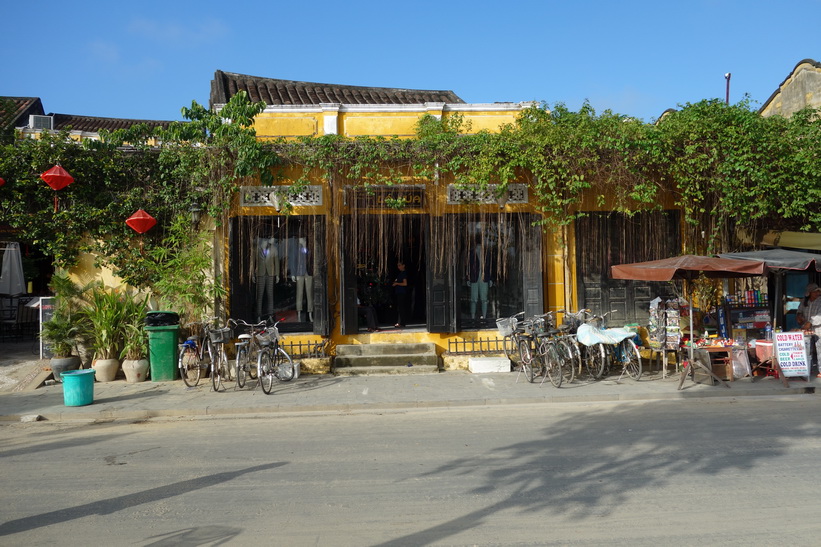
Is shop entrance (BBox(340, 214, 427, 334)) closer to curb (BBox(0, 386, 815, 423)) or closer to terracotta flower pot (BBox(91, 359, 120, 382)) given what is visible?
curb (BBox(0, 386, 815, 423))

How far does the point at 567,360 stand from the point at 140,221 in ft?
27.8

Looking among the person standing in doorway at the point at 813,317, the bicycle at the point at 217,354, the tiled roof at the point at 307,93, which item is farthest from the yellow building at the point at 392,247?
the tiled roof at the point at 307,93

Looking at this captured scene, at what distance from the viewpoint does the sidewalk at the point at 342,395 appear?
31.4 feet

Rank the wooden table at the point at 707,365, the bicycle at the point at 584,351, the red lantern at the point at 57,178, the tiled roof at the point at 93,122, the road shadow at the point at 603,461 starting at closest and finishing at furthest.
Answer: the road shadow at the point at 603,461 → the wooden table at the point at 707,365 → the bicycle at the point at 584,351 → the red lantern at the point at 57,178 → the tiled roof at the point at 93,122

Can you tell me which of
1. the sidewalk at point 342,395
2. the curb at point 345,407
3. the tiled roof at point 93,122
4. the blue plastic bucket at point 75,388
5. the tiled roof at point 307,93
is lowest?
the curb at point 345,407

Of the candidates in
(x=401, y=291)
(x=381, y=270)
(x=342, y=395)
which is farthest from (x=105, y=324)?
(x=401, y=291)

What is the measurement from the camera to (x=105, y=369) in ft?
38.9

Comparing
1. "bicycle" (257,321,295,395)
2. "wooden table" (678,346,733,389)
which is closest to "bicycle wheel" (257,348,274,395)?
"bicycle" (257,321,295,395)

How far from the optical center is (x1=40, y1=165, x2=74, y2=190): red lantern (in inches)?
457

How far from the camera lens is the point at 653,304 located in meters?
11.9

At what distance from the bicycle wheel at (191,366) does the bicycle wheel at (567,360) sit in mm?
6515

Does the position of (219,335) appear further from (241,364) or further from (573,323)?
(573,323)

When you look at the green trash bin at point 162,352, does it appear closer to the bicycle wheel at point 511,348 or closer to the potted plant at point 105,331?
the potted plant at point 105,331

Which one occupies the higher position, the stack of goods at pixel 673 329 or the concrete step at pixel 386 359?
the stack of goods at pixel 673 329
